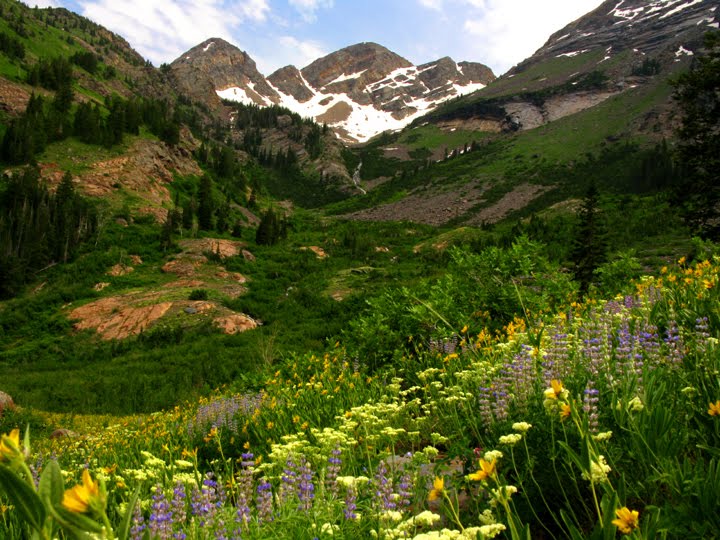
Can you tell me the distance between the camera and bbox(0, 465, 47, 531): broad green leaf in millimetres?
832

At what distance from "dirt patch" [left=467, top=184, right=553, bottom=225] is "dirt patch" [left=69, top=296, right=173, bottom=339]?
223 ft

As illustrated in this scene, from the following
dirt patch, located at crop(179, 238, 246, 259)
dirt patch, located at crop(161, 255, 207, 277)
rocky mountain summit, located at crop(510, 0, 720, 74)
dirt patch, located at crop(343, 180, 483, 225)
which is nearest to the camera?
dirt patch, located at crop(161, 255, 207, 277)

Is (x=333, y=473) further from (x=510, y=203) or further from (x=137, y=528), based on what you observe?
(x=510, y=203)

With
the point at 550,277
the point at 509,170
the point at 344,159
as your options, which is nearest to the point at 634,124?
the point at 509,170

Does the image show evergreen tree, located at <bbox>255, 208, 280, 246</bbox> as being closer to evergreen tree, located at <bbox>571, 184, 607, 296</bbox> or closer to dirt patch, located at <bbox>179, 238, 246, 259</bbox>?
dirt patch, located at <bbox>179, 238, 246, 259</bbox>

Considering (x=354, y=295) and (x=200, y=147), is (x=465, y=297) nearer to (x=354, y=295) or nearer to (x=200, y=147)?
(x=354, y=295)

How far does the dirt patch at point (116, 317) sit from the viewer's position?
3000cm

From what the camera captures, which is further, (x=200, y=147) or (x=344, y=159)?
(x=344, y=159)

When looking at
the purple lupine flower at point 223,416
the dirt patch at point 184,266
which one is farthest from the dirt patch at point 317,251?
the purple lupine flower at point 223,416

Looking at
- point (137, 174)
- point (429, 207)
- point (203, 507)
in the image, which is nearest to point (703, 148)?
point (203, 507)

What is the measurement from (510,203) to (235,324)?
3030 inches

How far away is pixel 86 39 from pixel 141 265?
384 feet

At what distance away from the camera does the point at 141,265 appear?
41.6 meters

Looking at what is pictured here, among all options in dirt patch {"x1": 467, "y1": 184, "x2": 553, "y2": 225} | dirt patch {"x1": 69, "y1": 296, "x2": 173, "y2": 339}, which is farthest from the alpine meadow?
dirt patch {"x1": 467, "y1": 184, "x2": 553, "y2": 225}
